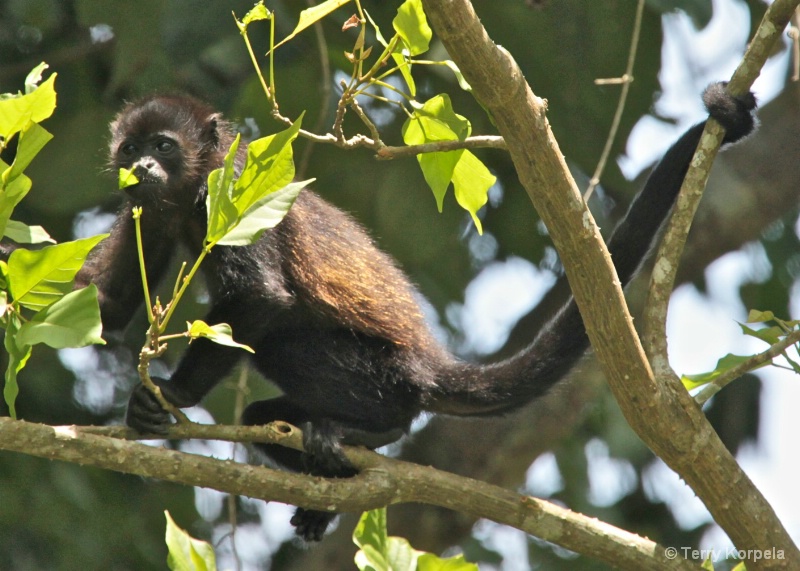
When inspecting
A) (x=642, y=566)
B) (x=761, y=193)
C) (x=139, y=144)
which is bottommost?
(x=642, y=566)

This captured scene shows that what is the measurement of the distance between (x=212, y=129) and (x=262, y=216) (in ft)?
9.25

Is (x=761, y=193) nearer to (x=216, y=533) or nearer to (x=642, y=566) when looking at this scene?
(x=642, y=566)

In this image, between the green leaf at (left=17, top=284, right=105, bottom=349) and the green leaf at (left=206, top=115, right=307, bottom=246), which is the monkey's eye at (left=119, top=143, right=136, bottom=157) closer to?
the green leaf at (left=17, top=284, right=105, bottom=349)

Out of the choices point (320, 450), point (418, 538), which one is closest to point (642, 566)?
point (320, 450)

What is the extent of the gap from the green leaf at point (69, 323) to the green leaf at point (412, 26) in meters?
1.15

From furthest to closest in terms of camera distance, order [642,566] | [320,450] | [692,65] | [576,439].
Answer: [576,439], [692,65], [320,450], [642,566]

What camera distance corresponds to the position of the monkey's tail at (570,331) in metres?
3.84

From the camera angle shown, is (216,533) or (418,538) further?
(216,533)

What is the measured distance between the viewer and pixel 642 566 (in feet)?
12.6

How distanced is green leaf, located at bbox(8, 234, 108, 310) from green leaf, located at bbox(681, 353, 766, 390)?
7.00 feet

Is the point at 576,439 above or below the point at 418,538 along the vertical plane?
above

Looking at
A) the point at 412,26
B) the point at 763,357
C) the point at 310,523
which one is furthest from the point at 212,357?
the point at 763,357

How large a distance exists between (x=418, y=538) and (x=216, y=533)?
1.81 meters

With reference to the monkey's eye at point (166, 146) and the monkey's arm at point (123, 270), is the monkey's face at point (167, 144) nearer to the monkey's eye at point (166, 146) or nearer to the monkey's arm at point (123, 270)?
the monkey's eye at point (166, 146)
